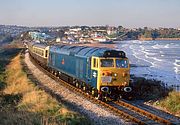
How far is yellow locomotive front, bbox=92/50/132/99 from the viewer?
2114 centimetres

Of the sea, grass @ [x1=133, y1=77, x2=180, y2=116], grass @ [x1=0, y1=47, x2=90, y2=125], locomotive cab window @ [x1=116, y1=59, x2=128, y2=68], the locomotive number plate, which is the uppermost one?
locomotive cab window @ [x1=116, y1=59, x2=128, y2=68]

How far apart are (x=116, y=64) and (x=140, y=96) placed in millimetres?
2927

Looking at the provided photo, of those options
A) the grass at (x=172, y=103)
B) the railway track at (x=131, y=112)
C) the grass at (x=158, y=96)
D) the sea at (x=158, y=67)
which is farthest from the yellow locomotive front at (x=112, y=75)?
the sea at (x=158, y=67)

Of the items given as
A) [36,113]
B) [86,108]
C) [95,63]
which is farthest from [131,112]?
[36,113]

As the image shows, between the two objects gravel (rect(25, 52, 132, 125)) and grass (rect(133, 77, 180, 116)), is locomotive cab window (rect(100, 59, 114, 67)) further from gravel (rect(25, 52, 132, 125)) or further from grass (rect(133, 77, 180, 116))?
grass (rect(133, 77, 180, 116))

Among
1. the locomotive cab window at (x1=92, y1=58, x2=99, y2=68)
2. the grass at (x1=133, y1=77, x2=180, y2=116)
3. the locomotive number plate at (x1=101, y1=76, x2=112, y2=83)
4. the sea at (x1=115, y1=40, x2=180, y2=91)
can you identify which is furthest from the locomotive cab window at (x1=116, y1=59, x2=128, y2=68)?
the sea at (x1=115, y1=40, x2=180, y2=91)

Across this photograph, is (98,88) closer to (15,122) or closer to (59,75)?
(15,122)

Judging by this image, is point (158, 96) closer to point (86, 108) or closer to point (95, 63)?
point (95, 63)

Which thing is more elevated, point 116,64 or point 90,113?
point 116,64

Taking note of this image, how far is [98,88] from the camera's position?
835 inches

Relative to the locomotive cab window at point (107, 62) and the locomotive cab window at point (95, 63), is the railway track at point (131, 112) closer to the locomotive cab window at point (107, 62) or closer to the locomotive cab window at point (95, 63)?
the locomotive cab window at point (95, 63)

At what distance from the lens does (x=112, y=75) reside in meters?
21.2

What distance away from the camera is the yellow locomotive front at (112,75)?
21.1 metres

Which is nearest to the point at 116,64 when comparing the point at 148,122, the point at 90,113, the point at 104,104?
the point at 104,104
